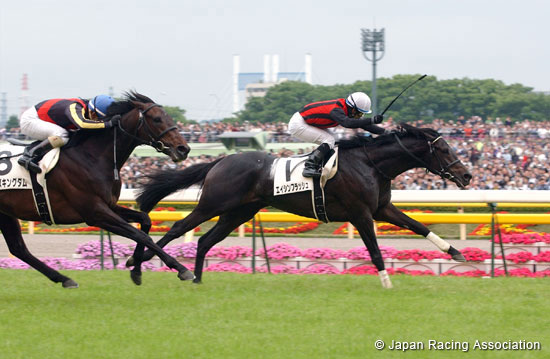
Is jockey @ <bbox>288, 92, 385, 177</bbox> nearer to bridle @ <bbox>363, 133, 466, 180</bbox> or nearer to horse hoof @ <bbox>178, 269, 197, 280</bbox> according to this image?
bridle @ <bbox>363, 133, 466, 180</bbox>

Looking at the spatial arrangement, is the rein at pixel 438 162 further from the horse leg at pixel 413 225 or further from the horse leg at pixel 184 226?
the horse leg at pixel 184 226

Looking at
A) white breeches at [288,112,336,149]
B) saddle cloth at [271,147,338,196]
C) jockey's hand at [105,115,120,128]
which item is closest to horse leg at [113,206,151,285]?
jockey's hand at [105,115,120,128]

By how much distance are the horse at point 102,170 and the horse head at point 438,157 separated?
217cm

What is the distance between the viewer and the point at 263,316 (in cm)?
501

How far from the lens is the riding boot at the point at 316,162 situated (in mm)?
6281

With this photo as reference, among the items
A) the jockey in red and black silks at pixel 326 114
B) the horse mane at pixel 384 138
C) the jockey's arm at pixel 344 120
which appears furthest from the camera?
the horse mane at pixel 384 138

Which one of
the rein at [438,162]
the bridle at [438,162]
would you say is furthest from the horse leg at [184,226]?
the rein at [438,162]

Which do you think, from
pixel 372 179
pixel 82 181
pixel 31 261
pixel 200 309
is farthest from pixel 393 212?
pixel 31 261

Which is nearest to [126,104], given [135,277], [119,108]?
[119,108]

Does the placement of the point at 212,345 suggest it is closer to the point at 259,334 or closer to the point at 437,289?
the point at 259,334

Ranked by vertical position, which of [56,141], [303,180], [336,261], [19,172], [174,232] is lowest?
[336,261]

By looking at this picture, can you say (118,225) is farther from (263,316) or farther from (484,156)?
(484,156)

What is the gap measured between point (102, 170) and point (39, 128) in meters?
0.63

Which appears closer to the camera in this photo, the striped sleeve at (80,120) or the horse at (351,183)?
the striped sleeve at (80,120)
